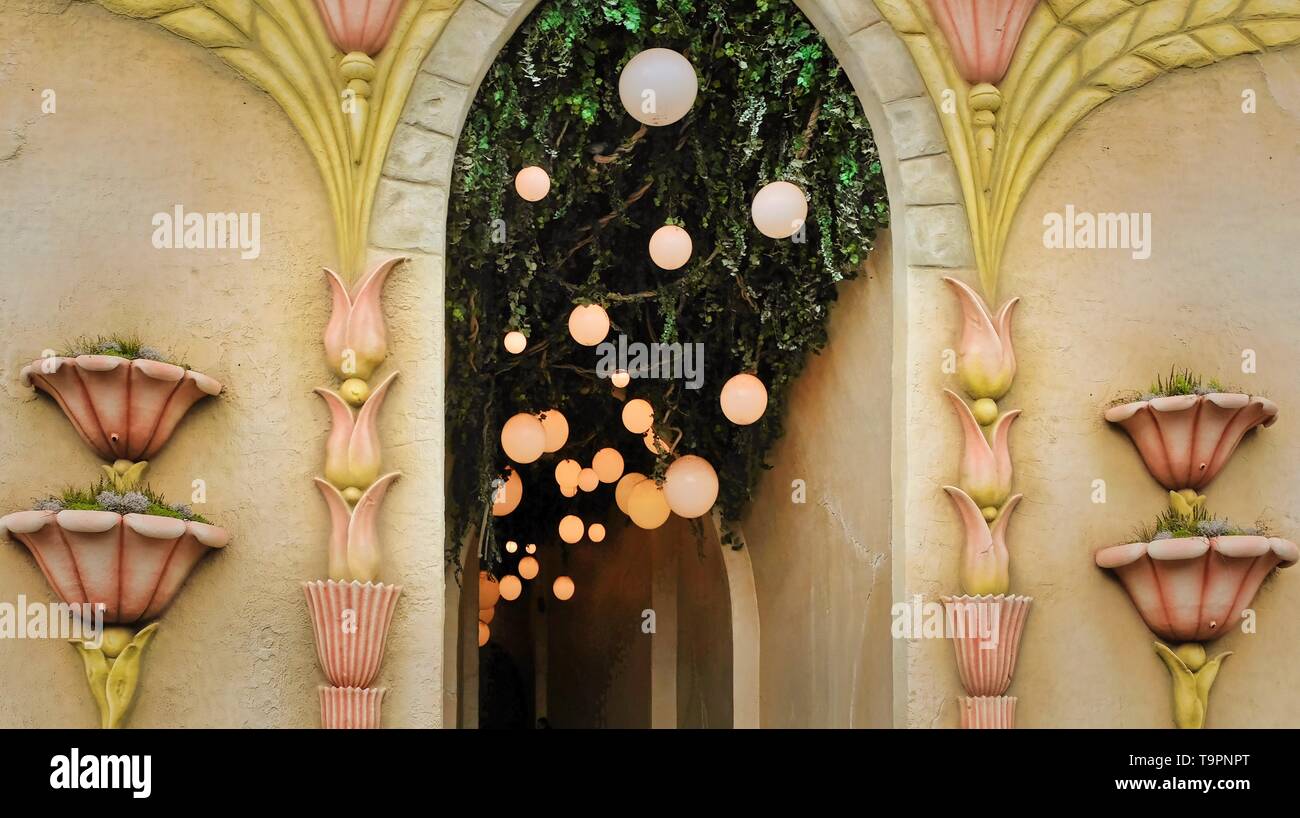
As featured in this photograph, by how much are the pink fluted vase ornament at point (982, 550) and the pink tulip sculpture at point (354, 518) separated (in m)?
1.87

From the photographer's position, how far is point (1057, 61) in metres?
5.02

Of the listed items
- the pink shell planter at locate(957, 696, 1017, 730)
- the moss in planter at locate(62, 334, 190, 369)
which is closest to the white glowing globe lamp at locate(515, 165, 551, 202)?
the moss in planter at locate(62, 334, 190, 369)

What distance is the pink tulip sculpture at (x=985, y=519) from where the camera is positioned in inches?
185

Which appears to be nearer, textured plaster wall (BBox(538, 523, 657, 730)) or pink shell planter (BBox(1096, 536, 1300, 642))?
pink shell planter (BBox(1096, 536, 1300, 642))

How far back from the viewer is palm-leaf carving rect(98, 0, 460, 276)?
465cm

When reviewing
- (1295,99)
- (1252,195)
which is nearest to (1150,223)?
(1252,195)

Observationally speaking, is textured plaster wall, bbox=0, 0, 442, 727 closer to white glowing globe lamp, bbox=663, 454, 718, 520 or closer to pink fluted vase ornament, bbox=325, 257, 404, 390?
pink fluted vase ornament, bbox=325, 257, 404, 390

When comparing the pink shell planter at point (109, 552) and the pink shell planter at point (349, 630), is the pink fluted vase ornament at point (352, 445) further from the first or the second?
the pink shell planter at point (109, 552)

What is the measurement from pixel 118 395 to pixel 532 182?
1.65m

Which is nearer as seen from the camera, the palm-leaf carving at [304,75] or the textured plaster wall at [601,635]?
the palm-leaf carving at [304,75]

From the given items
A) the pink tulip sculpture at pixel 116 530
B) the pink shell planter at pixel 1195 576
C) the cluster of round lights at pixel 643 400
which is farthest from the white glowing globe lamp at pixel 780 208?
the pink tulip sculpture at pixel 116 530

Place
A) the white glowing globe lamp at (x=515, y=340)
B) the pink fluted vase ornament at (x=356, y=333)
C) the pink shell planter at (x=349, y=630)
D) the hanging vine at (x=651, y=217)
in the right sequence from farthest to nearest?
the white glowing globe lamp at (x=515, y=340) → the hanging vine at (x=651, y=217) → the pink fluted vase ornament at (x=356, y=333) → the pink shell planter at (x=349, y=630)

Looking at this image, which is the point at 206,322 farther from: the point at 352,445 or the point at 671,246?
the point at 671,246

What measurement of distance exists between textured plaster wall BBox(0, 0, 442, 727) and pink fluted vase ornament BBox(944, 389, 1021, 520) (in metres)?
1.78
